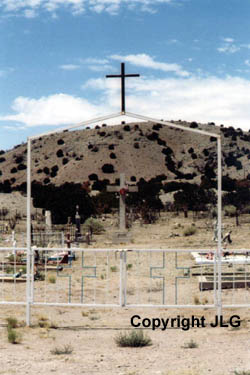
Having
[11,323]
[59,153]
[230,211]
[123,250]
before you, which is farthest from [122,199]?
[59,153]

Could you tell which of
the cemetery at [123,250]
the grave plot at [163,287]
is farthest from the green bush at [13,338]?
the grave plot at [163,287]

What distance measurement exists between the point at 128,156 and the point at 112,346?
211ft

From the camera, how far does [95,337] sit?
29.1 ft

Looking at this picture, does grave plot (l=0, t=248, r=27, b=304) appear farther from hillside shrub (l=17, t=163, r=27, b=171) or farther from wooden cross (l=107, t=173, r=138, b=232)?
hillside shrub (l=17, t=163, r=27, b=171)

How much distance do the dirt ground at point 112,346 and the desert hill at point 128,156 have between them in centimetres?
4889

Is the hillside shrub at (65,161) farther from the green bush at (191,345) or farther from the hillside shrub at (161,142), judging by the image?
the green bush at (191,345)

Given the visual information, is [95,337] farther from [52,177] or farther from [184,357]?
[52,177]

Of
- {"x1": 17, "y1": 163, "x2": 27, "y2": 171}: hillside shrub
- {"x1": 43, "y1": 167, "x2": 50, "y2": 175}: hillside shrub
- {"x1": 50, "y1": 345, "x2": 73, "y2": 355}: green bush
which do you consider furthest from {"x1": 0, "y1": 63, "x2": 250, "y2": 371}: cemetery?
{"x1": 17, "y1": 163, "x2": 27, "y2": 171}: hillside shrub

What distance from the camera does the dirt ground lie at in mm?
7117

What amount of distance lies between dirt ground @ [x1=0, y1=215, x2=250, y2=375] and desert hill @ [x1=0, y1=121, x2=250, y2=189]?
1925 inches

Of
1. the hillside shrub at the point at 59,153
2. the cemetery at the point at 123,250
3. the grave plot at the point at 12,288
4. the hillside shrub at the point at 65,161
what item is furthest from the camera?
the hillside shrub at the point at 59,153

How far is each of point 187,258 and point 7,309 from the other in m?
10.9

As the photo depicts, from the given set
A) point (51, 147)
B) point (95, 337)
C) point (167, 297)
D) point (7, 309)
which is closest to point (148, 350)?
point (95, 337)

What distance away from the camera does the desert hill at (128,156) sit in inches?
2677
